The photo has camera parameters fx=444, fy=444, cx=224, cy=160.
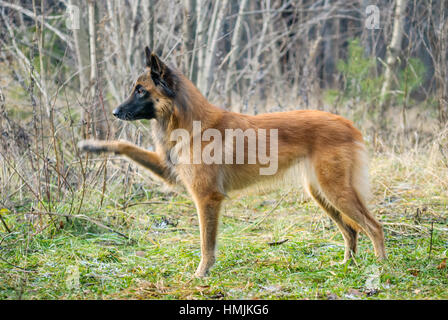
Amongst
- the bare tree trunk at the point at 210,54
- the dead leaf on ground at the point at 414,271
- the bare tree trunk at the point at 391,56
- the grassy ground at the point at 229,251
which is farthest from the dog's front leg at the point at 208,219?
the bare tree trunk at the point at 391,56

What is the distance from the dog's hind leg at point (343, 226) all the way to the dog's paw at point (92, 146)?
6.31 ft

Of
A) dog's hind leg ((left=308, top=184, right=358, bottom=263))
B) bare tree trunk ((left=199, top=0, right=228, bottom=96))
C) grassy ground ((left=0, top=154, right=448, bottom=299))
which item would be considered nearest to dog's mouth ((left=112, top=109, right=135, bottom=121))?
grassy ground ((left=0, top=154, right=448, bottom=299))

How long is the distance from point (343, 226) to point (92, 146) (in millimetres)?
2410

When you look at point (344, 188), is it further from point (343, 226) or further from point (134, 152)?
point (134, 152)

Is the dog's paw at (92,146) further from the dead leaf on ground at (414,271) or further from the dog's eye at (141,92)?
the dead leaf on ground at (414,271)

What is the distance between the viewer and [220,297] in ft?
10.5

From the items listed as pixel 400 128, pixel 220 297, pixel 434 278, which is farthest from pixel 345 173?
pixel 400 128

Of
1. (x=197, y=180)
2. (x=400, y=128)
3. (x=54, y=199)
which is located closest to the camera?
(x=197, y=180)

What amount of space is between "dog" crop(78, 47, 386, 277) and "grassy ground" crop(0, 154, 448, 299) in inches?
14.2

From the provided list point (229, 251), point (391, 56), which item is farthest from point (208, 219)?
point (391, 56)

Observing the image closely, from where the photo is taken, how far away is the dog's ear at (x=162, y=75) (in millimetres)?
3773

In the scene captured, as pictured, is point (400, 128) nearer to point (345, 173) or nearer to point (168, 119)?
point (345, 173)

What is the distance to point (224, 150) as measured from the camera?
156 inches

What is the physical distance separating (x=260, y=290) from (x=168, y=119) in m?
1.67
